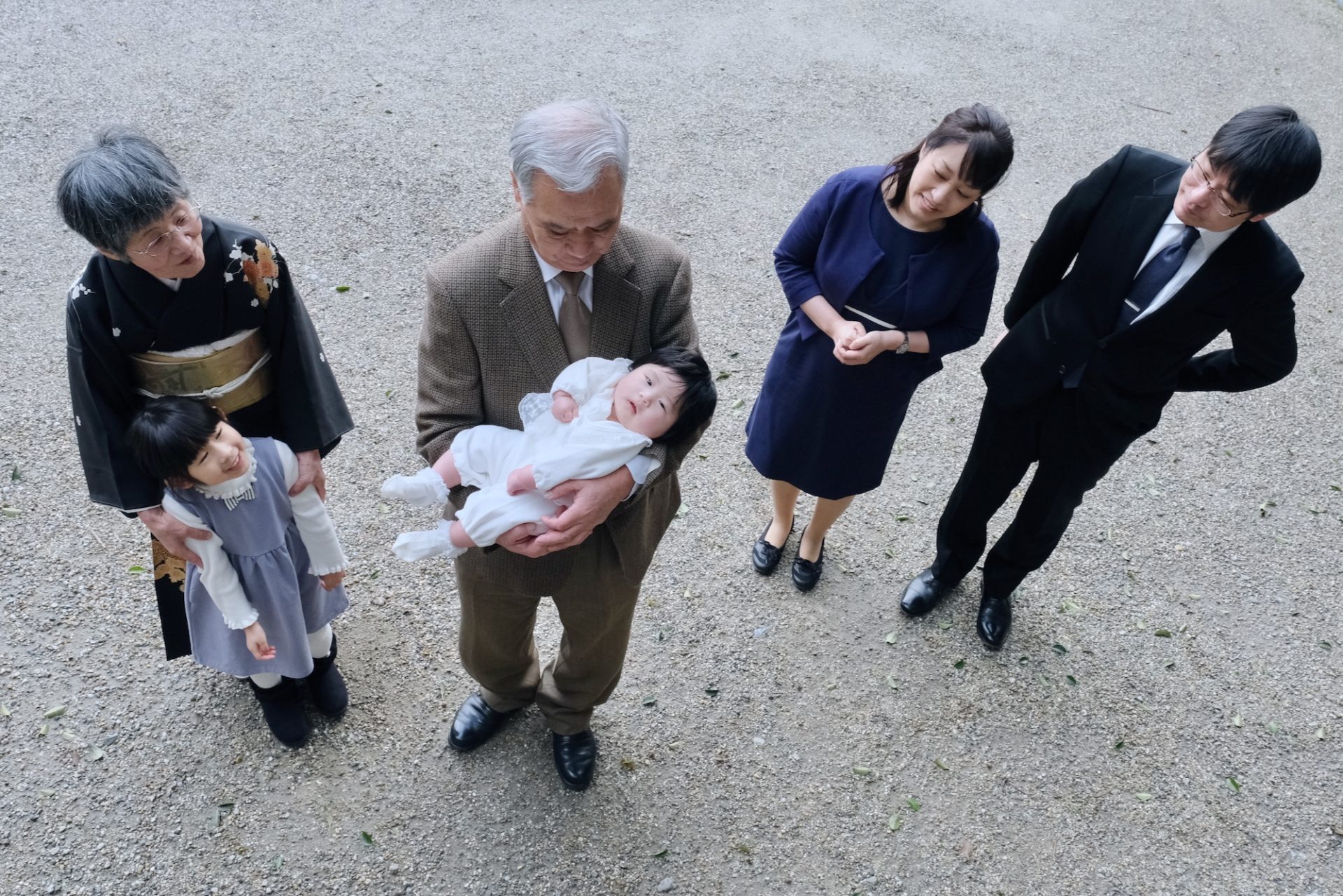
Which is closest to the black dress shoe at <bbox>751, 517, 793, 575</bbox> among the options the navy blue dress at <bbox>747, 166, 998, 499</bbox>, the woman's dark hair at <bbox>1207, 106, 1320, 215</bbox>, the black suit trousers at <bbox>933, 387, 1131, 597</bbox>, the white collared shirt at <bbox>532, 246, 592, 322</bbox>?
the navy blue dress at <bbox>747, 166, 998, 499</bbox>

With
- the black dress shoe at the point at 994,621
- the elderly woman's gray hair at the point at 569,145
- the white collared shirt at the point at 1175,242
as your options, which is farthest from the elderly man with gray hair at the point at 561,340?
the black dress shoe at the point at 994,621

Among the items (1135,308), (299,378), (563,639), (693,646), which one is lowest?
(693,646)

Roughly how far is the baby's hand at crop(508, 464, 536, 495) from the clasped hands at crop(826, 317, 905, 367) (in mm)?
1198

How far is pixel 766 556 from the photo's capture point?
407 centimetres

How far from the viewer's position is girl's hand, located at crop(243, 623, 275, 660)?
2734 mm

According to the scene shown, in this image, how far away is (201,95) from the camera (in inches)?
249

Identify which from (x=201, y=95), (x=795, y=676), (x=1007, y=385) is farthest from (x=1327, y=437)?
(x=201, y=95)

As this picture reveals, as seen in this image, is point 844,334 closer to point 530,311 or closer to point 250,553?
point 530,311

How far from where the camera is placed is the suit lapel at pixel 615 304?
7.51 feet

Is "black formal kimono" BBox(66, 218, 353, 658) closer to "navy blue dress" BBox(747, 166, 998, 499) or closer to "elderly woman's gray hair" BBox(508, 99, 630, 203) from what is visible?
"elderly woman's gray hair" BBox(508, 99, 630, 203)

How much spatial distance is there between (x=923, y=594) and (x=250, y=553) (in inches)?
105

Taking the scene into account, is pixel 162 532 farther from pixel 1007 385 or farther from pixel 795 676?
pixel 1007 385

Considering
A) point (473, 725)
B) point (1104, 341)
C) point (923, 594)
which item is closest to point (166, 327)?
point (473, 725)

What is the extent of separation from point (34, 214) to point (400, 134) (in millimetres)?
2198
